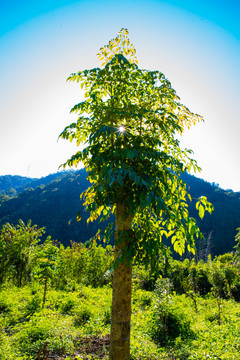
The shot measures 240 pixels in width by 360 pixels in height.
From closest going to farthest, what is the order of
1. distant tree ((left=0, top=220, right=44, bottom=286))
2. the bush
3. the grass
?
1. the grass
2. the bush
3. distant tree ((left=0, top=220, right=44, bottom=286))

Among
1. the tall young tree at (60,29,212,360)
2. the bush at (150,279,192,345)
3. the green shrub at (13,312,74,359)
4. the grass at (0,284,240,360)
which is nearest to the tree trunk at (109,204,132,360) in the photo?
the tall young tree at (60,29,212,360)

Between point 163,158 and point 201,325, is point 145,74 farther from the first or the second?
point 201,325

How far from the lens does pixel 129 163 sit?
2664 mm

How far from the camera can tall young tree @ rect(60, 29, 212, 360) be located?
244cm

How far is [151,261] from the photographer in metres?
2.48

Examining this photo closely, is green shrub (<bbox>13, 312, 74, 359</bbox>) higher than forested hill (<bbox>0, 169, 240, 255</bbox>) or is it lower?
lower

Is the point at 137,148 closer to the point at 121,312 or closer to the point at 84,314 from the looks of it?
the point at 121,312

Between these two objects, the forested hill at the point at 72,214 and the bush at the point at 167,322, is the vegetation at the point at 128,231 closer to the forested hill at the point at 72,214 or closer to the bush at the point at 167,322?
the bush at the point at 167,322

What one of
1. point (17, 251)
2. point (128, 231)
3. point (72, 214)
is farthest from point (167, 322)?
point (72, 214)

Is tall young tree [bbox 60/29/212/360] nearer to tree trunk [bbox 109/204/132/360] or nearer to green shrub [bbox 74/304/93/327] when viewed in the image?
tree trunk [bbox 109/204/132/360]

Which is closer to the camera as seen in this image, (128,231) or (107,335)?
(128,231)

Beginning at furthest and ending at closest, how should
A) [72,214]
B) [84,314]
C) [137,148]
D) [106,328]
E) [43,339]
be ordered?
Answer: [72,214]
[84,314]
[106,328]
[43,339]
[137,148]

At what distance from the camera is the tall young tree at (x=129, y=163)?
2.44 metres

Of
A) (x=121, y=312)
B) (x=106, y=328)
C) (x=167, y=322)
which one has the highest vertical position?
(x=121, y=312)
